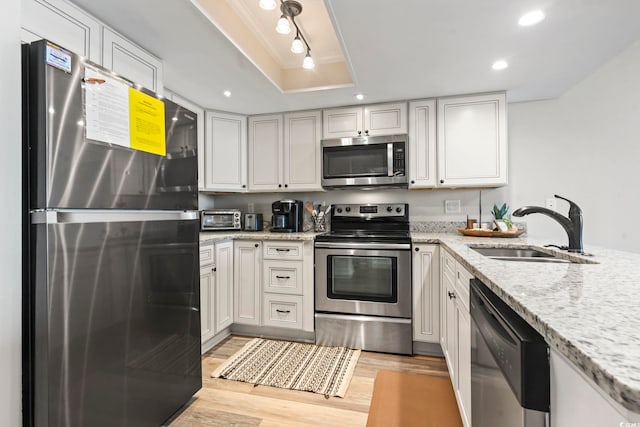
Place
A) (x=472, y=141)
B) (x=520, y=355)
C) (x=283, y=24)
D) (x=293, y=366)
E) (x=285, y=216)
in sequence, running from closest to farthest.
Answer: (x=520, y=355) → (x=283, y=24) → (x=293, y=366) → (x=472, y=141) → (x=285, y=216)

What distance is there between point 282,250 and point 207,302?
2.34 feet

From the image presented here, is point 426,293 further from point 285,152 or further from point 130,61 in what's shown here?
point 130,61

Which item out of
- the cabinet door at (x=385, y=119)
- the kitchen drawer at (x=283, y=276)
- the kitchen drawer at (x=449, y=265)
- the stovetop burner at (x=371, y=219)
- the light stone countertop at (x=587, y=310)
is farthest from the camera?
the stovetop burner at (x=371, y=219)

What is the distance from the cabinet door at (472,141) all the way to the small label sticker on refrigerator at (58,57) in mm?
2472

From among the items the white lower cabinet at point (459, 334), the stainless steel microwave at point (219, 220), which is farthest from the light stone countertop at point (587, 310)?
the stainless steel microwave at point (219, 220)

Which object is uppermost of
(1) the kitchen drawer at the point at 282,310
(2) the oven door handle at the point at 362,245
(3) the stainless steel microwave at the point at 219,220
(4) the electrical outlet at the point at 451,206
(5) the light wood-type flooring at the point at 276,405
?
(4) the electrical outlet at the point at 451,206

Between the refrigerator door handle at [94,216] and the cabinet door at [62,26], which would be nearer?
the refrigerator door handle at [94,216]

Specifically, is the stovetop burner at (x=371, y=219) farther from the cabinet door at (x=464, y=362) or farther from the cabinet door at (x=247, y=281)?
the cabinet door at (x=464, y=362)

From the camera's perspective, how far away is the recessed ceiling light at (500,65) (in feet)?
6.46

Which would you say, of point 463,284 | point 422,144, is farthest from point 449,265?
point 422,144

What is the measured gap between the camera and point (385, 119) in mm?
2689

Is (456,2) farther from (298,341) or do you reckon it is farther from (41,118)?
(298,341)

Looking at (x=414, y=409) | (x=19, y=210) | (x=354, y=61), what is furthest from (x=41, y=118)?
(x=414, y=409)

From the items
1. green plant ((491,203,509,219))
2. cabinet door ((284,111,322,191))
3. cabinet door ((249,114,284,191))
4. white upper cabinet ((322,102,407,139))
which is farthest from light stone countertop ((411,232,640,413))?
cabinet door ((249,114,284,191))
